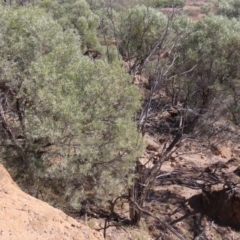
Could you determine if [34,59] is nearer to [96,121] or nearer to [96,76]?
[96,76]

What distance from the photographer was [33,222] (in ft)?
18.9

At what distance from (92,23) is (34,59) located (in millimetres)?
21666

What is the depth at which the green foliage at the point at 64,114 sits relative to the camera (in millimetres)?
8109

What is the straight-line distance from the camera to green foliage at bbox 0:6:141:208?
8.11m

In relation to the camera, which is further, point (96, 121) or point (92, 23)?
point (92, 23)

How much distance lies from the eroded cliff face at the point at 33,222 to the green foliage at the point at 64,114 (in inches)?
76.0

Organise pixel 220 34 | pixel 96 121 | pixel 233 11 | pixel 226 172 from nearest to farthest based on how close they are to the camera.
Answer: pixel 96 121
pixel 226 172
pixel 220 34
pixel 233 11

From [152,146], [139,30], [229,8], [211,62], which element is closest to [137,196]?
[152,146]

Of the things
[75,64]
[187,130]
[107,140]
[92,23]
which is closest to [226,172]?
[187,130]

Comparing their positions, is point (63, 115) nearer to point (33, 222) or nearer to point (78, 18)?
point (33, 222)

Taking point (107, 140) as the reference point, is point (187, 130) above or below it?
below

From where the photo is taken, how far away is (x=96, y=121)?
27.7ft

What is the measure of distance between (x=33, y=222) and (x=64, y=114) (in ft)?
9.06

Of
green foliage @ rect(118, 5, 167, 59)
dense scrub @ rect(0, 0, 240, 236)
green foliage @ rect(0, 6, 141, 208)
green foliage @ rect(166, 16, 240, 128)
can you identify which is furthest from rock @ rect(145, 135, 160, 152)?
green foliage @ rect(0, 6, 141, 208)
